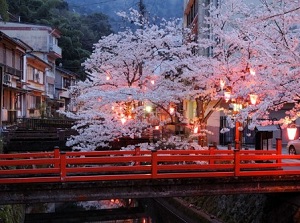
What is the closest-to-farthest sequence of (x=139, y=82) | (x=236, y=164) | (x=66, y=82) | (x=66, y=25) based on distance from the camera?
(x=236, y=164) → (x=139, y=82) → (x=66, y=82) → (x=66, y=25)

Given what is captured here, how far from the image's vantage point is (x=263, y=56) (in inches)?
567

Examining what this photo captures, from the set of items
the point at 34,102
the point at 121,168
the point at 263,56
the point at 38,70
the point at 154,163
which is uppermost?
the point at 38,70

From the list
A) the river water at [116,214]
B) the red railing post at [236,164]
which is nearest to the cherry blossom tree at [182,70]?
the red railing post at [236,164]

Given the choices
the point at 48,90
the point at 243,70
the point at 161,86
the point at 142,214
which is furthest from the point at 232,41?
the point at 48,90

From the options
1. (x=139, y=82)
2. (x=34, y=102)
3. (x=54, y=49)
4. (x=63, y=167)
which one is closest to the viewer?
(x=63, y=167)

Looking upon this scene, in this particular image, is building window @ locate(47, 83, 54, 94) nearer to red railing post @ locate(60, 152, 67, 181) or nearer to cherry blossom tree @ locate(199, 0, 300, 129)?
cherry blossom tree @ locate(199, 0, 300, 129)

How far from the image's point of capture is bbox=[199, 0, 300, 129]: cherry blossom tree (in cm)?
1172

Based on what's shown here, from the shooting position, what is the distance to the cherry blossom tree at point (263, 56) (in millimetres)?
11719

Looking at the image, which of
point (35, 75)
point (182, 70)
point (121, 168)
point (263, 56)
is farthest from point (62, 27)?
point (121, 168)

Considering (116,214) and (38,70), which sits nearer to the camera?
(116,214)

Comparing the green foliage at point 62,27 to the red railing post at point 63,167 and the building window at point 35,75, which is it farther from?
the red railing post at point 63,167

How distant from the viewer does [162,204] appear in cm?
2356

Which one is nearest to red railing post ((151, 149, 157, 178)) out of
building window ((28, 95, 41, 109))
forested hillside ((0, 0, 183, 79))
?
building window ((28, 95, 41, 109))

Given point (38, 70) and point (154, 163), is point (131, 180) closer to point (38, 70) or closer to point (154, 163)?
point (154, 163)
